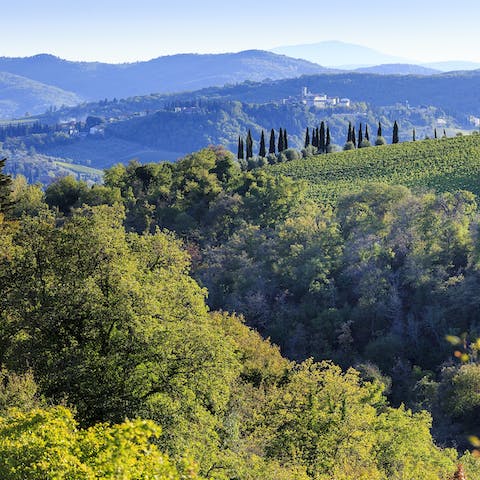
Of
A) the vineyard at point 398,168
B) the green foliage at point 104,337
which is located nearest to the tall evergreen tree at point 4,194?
the vineyard at point 398,168

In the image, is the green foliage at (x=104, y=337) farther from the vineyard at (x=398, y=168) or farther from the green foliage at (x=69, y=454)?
the vineyard at (x=398, y=168)

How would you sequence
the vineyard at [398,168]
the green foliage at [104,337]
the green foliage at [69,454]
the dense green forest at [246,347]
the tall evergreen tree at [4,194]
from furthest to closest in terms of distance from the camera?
1. the vineyard at [398,168]
2. the tall evergreen tree at [4,194]
3. the green foliage at [104,337]
4. the dense green forest at [246,347]
5. the green foliage at [69,454]

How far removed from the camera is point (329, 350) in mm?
58312

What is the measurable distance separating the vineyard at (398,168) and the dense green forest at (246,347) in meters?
13.6

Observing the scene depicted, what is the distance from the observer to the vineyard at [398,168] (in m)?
84.4

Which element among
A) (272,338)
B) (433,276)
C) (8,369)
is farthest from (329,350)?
(8,369)

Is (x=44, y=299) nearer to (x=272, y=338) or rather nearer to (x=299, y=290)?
(x=272, y=338)

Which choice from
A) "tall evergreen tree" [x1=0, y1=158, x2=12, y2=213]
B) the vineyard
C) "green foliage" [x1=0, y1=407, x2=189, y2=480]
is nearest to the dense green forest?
"green foliage" [x1=0, y1=407, x2=189, y2=480]

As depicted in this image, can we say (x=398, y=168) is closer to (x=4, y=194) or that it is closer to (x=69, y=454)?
(x=4, y=194)

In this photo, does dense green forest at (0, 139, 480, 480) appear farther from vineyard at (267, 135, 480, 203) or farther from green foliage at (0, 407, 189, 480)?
vineyard at (267, 135, 480, 203)

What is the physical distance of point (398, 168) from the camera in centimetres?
9512

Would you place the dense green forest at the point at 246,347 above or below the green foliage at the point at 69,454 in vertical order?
below

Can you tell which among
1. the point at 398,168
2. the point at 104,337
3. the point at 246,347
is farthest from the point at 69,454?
the point at 398,168

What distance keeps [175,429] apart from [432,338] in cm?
3765
